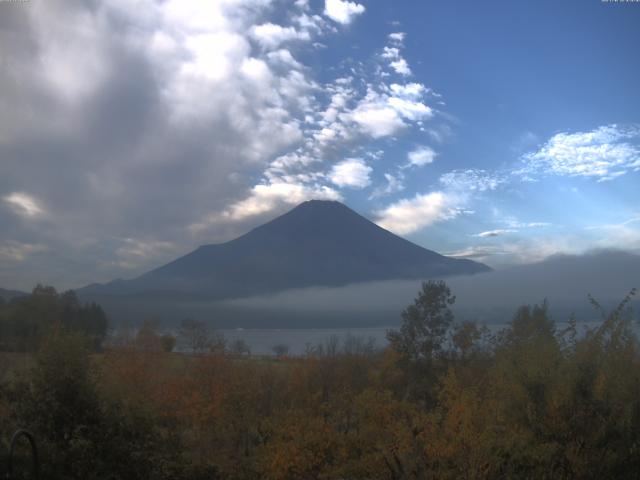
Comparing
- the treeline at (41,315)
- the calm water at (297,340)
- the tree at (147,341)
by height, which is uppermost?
the treeline at (41,315)

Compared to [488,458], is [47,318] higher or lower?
higher

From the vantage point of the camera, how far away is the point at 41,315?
48125 mm

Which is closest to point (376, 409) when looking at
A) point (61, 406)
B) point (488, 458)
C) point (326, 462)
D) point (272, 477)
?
point (326, 462)

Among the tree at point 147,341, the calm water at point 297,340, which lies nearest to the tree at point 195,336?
the tree at point 147,341

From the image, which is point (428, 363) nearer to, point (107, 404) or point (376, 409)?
point (376, 409)

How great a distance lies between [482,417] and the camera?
1528cm

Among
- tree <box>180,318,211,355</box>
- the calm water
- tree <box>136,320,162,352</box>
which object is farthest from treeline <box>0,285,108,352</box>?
the calm water

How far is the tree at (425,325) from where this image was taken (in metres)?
43.4

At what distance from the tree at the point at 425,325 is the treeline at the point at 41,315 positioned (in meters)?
21.7

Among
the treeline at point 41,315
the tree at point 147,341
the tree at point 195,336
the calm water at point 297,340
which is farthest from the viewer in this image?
the calm water at point 297,340

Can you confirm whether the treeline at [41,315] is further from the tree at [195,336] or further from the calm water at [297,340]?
the calm water at [297,340]

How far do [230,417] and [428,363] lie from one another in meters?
17.4

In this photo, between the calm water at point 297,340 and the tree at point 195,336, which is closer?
the tree at point 195,336

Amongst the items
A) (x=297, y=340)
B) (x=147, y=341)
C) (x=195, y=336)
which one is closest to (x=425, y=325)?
(x=195, y=336)
